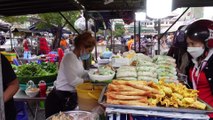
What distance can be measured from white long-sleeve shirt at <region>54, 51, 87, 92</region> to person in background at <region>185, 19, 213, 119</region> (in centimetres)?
153

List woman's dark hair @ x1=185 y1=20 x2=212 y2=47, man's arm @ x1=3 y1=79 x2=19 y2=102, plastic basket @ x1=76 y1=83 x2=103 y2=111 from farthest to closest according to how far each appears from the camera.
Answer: woman's dark hair @ x1=185 y1=20 x2=212 y2=47 → man's arm @ x1=3 y1=79 x2=19 y2=102 → plastic basket @ x1=76 y1=83 x2=103 y2=111

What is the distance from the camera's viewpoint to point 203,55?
8.61 feet

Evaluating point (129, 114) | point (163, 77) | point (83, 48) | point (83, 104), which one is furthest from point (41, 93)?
point (129, 114)

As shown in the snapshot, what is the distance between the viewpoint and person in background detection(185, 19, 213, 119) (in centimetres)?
251

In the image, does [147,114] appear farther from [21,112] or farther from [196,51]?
[21,112]

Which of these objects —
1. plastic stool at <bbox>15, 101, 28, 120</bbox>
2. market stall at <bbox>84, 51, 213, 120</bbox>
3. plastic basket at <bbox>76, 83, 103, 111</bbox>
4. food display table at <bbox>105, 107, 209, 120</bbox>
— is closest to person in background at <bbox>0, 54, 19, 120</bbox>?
plastic basket at <bbox>76, 83, 103, 111</bbox>

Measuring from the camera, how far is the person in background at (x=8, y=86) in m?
2.13

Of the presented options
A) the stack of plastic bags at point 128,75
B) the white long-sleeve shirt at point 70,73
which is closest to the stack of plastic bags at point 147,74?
the stack of plastic bags at point 128,75

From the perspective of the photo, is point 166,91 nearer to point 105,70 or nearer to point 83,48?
Result: point 105,70

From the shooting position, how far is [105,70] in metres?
2.53

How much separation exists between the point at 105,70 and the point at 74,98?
0.78m

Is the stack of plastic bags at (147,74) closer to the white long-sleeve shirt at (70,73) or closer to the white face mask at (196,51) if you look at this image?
the white face mask at (196,51)

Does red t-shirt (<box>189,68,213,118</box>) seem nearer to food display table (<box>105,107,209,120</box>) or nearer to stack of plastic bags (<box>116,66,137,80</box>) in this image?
stack of plastic bags (<box>116,66,137,80</box>)

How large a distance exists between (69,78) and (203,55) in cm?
182
